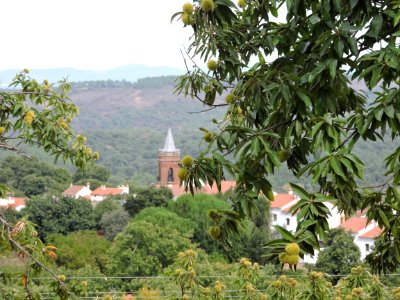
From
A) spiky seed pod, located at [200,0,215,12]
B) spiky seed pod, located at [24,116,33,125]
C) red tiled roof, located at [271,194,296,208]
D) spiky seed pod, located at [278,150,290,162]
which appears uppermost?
spiky seed pod, located at [200,0,215,12]

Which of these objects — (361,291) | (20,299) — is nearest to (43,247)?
(20,299)

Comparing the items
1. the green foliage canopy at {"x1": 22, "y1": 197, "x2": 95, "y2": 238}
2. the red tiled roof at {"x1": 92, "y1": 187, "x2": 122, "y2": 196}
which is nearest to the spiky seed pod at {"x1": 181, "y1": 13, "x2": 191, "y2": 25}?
the green foliage canopy at {"x1": 22, "y1": 197, "x2": 95, "y2": 238}

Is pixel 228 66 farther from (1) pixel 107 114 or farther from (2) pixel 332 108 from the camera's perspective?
(1) pixel 107 114

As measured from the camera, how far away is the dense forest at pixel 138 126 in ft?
233

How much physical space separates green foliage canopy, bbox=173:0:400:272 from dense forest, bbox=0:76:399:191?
44.6m

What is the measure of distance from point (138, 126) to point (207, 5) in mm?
109699

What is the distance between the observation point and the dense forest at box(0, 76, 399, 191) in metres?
71.1

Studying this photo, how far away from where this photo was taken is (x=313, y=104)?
94.3 inches

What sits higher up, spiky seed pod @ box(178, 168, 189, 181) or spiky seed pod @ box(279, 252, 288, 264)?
spiky seed pod @ box(178, 168, 189, 181)

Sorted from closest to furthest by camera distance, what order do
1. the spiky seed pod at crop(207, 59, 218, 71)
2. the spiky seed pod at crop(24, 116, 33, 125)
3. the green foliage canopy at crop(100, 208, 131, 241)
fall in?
the spiky seed pod at crop(207, 59, 218, 71), the spiky seed pod at crop(24, 116, 33, 125), the green foliage canopy at crop(100, 208, 131, 241)

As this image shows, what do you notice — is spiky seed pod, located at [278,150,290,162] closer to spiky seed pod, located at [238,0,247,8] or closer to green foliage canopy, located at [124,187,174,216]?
spiky seed pod, located at [238,0,247,8]

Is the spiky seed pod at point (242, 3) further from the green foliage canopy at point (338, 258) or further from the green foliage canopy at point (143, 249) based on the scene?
the green foliage canopy at point (143, 249)

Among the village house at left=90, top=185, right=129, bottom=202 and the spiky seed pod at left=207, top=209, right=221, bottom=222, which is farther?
the village house at left=90, top=185, right=129, bottom=202

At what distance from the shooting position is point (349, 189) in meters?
2.20
